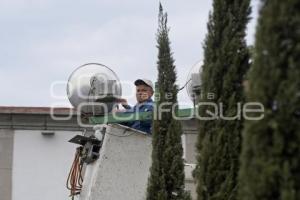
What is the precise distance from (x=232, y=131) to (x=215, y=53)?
592 millimetres

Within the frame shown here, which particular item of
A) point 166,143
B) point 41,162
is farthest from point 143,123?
point 41,162

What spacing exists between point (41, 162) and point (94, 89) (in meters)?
6.47

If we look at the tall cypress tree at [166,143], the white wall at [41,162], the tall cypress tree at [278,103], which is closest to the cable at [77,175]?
the tall cypress tree at [166,143]

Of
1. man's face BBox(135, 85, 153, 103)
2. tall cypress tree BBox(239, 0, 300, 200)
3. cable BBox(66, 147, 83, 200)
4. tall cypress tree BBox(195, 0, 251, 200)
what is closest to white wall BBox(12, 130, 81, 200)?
cable BBox(66, 147, 83, 200)

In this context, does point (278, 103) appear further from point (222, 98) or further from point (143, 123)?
point (143, 123)

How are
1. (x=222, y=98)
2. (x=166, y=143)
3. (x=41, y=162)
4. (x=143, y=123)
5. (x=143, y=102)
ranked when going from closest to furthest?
1. (x=222, y=98)
2. (x=166, y=143)
3. (x=143, y=123)
4. (x=143, y=102)
5. (x=41, y=162)

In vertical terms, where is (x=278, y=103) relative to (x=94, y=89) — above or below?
below

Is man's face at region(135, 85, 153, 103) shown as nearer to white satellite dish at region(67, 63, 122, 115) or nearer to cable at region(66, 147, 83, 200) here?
white satellite dish at region(67, 63, 122, 115)

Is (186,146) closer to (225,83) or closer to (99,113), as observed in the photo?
(99,113)

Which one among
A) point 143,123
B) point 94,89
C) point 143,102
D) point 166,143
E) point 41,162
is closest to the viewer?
point 166,143

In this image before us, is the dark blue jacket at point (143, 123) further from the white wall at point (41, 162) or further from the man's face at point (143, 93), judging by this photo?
the white wall at point (41, 162)

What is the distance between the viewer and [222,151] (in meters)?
4.34

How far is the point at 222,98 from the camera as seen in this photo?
4480 millimetres

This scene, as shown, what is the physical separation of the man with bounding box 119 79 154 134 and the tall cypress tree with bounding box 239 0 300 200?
3253 mm
